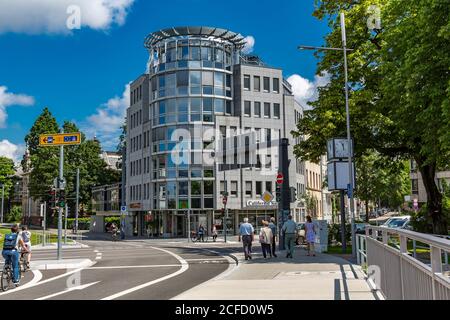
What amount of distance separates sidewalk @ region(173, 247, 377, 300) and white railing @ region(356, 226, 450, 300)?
0.81 m

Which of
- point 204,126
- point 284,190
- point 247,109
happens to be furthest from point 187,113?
point 284,190

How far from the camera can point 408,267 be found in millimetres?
6230

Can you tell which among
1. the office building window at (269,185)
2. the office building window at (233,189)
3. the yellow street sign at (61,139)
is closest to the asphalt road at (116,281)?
the yellow street sign at (61,139)

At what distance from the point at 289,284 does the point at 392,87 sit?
1207cm

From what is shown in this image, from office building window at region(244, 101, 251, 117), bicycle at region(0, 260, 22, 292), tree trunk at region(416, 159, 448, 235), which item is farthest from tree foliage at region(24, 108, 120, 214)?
bicycle at region(0, 260, 22, 292)

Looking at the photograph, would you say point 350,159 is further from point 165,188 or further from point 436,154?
point 165,188

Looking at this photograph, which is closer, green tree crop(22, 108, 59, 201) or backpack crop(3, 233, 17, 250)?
backpack crop(3, 233, 17, 250)

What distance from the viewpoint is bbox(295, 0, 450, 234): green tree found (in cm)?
1788

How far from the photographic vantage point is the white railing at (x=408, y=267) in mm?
4537

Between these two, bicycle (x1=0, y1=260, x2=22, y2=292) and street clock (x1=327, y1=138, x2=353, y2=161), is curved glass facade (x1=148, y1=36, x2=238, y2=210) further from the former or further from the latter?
bicycle (x1=0, y1=260, x2=22, y2=292)

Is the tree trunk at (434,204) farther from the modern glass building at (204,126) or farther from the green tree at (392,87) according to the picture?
the modern glass building at (204,126)

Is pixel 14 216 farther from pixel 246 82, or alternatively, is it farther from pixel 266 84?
pixel 266 84
